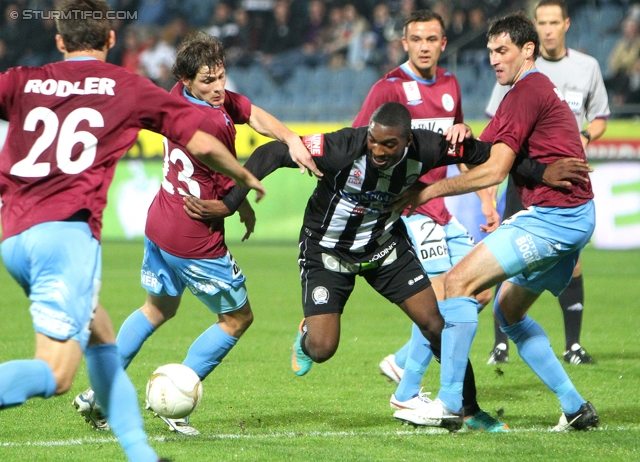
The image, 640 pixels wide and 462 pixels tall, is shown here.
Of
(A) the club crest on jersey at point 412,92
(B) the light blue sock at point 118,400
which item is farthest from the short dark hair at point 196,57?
(B) the light blue sock at point 118,400

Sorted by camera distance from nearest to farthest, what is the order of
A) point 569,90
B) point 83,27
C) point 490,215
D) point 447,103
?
1. point 83,27
2. point 447,103
3. point 490,215
4. point 569,90

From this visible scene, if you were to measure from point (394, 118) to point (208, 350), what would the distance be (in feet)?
5.72

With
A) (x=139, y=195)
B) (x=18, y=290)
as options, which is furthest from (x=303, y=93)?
(x=18, y=290)

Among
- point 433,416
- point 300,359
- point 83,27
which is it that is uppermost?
point 83,27

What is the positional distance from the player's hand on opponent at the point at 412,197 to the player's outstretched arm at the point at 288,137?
1.62ft

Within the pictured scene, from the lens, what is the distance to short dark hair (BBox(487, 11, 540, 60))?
5188mm

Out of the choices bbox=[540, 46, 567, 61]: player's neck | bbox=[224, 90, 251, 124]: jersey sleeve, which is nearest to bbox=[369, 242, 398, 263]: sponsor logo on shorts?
bbox=[224, 90, 251, 124]: jersey sleeve

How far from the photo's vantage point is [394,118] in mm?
4715

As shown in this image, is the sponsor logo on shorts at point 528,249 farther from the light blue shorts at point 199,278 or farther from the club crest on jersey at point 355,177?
the light blue shorts at point 199,278

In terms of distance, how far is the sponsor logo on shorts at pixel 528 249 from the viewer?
196 inches

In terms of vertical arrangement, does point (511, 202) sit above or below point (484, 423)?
above

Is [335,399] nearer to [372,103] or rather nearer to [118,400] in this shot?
[372,103]

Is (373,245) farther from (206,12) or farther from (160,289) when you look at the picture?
(206,12)

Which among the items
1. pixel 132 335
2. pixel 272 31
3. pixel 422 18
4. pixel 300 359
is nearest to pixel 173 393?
pixel 132 335
